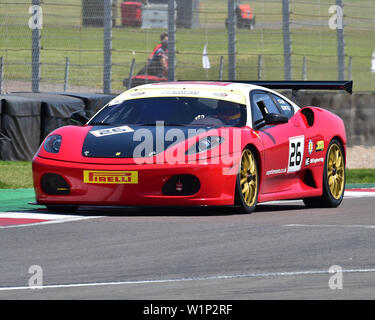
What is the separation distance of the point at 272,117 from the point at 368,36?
1378 cm

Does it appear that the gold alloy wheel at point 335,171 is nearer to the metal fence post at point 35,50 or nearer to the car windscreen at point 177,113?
the car windscreen at point 177,113

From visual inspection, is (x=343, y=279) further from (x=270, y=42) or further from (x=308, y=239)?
(x=270, y=42)

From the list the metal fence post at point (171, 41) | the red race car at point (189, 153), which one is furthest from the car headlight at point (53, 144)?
the metal fence post at point (171, 41)

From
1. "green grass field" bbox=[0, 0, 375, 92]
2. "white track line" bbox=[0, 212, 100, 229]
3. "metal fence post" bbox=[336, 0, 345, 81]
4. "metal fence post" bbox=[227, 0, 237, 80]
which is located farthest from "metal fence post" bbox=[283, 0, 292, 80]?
"white track line" bbox=[0, 212, 100, 229]

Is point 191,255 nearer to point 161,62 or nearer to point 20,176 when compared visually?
point 20,176

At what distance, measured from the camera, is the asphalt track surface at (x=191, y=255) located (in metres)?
6.48

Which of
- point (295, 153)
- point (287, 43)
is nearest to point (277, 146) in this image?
point (295, 153)

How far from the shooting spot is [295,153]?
11414 mm

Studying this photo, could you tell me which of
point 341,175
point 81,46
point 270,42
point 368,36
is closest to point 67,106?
point 81,46

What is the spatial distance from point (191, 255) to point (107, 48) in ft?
39.2

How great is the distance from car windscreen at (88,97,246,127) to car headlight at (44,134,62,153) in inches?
24.0

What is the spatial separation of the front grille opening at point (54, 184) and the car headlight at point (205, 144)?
3.76ft

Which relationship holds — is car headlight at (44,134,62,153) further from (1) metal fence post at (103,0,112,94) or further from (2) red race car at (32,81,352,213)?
(1) metal fence post at (103,0,112,94)

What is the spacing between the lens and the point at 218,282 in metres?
6.74
